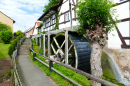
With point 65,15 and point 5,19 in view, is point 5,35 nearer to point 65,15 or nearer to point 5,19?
point 5,19

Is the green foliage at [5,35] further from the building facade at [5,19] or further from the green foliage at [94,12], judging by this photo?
the green foliage at [94,12]

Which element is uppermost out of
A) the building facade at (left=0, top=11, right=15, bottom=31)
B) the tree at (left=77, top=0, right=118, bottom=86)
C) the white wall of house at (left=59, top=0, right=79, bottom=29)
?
the building facade at (left=0, top=11, right=15, bottom=31)

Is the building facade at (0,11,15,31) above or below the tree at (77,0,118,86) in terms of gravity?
above

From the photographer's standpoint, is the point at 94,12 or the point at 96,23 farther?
the point at 96,23

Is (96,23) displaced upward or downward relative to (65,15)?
downward

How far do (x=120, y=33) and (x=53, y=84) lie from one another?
405cm

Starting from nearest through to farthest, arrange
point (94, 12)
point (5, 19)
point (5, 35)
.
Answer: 1. point (94, 12)
2. point (5, 35)
3. point (5, 19)

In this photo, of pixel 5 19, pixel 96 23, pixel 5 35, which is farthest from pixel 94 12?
pixel 5 19

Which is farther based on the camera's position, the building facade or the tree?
the building facade

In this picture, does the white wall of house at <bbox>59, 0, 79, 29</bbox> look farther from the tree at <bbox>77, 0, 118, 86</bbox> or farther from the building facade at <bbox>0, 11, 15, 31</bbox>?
A: the building facade at <bbox>0, 11, 15, 31</bbox>

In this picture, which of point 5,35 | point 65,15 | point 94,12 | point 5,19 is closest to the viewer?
point 94,12

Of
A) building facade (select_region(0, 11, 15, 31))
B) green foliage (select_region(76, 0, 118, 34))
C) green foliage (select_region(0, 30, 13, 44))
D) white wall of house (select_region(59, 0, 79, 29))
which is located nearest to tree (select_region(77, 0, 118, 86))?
green foliage (select_region(76, 0, 118, 34))

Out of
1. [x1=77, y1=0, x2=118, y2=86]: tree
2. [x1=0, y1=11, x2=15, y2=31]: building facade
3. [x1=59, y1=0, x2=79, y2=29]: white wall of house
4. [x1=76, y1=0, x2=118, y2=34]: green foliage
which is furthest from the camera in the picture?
[x1=0, y1=11, x2=15, y2=31]: building facade

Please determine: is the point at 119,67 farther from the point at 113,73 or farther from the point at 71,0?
the point at 71,0
